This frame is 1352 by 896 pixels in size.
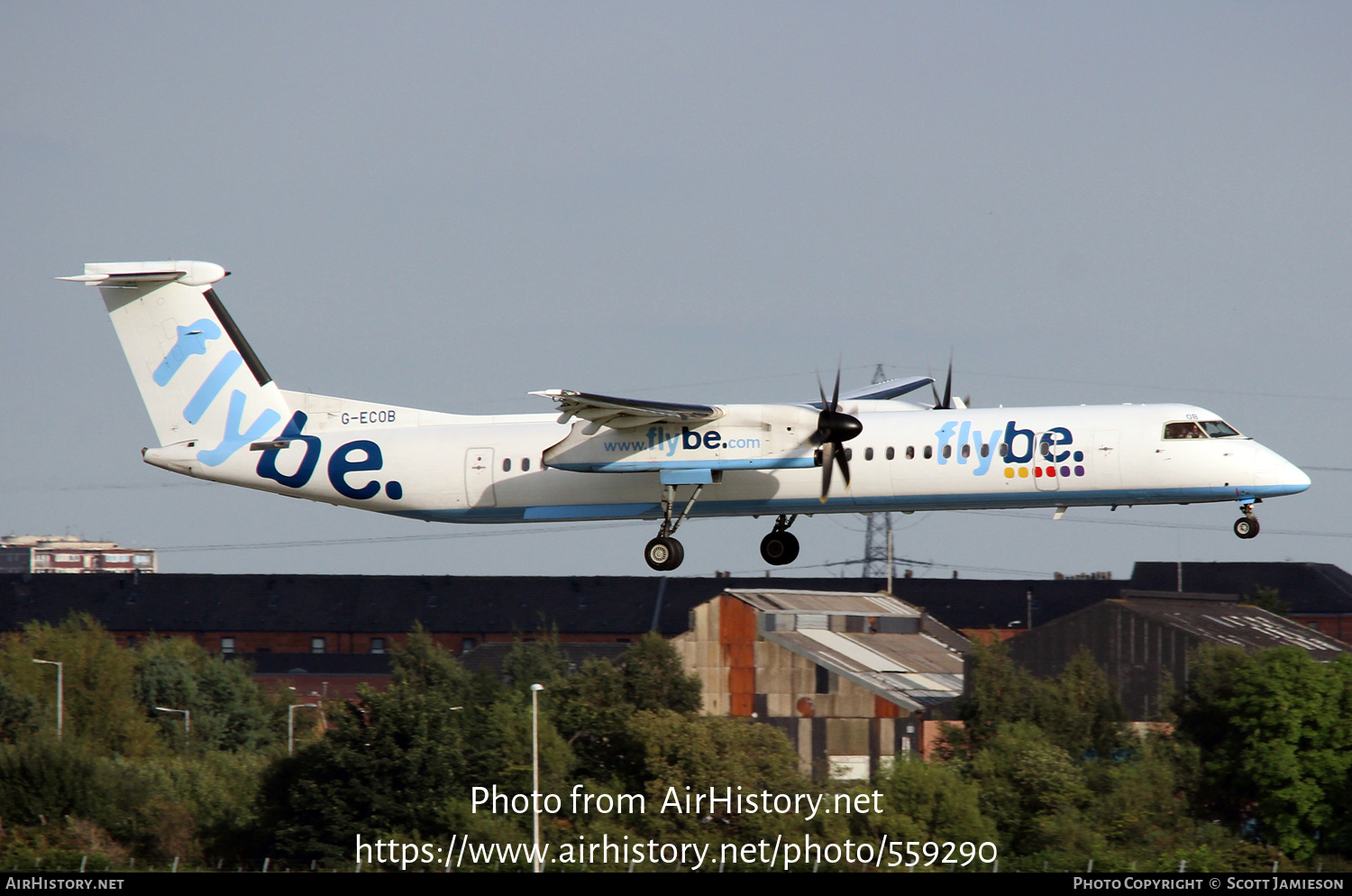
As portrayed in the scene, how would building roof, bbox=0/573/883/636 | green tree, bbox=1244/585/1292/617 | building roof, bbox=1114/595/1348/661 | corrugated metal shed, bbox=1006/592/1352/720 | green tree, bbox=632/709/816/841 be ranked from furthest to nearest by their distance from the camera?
green tree, bbox=1244/585/1292/617 → building roof, bbox=0/573/883/636 → building roof, bbox=1114/595/1348/661 → corrugated metal shed, bbox=1006/592/1352/720 → green tree, bbox=632/709/816/841

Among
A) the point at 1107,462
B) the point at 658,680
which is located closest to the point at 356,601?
the point at 658,680

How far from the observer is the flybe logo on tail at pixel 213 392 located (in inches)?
1395

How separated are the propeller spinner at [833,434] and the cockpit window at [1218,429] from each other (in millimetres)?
7012

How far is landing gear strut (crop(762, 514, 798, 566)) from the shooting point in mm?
34469

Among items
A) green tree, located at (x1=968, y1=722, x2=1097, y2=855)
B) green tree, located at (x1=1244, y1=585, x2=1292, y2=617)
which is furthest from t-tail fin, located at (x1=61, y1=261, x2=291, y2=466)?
green tree, located at (x1=1244, y1=585, x2=1292, y2=617)

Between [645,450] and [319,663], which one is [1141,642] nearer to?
[645,450]

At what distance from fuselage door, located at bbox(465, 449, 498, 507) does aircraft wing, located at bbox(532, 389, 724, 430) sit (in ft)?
8.73

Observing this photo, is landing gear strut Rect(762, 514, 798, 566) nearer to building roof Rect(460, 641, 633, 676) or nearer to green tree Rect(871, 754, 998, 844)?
green tree Rect(871, 754, 998, 844)

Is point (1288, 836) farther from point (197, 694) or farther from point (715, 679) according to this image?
point (197, 694)

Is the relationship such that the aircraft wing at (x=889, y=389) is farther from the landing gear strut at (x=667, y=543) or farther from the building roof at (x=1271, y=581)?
the building roof at (x=1271, y=581)

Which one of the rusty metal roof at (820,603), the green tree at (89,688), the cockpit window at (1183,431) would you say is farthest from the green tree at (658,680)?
the cockpit window at (1183,431)

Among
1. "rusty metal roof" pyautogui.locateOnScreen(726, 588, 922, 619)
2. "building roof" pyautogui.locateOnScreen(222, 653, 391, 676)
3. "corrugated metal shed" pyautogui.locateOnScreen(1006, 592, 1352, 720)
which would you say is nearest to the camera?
"corrugated metal shed" pyautogui.locateOnScreen(1006, 592, 1352, 720)

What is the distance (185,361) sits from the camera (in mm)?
35875

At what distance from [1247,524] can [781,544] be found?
396 inches
